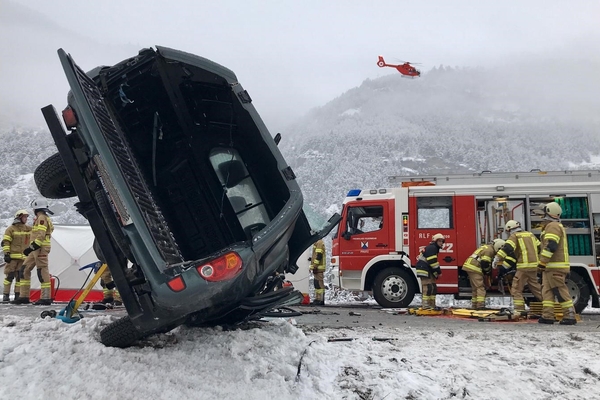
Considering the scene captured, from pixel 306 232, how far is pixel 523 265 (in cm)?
525

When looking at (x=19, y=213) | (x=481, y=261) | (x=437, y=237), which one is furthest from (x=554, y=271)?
(x=19, y=213)

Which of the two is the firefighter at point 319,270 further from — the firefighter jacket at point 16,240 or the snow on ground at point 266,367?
the snow on ground at point 266,367

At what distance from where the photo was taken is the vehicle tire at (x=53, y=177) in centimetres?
427

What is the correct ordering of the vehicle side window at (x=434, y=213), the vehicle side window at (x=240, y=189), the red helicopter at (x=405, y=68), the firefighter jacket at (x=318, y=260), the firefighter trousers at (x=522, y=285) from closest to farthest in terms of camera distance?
the vehicle side window at (x=240, y=189)
the firefighter trousers at (x=522, y=285)
the vehicle side window at (x=434, y=213)
the firefighter jacket at (x=318, y=260)
the red helicopter at (x=405, y=68)

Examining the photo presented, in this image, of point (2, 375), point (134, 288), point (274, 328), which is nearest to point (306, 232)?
point (274, 328)

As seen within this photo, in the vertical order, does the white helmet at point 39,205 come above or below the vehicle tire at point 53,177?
above

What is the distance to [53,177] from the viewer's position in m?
4.33

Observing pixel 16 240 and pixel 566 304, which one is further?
pixel 16 240

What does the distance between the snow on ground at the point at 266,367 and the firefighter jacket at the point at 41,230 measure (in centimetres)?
500

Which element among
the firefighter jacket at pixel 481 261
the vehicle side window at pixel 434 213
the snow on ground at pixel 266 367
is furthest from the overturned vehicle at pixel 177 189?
the vehicle side window at pixel 434 213

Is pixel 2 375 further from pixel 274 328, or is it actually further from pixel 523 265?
pixel 523 265

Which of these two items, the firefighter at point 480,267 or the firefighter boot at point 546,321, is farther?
the firefighter at point 480,267

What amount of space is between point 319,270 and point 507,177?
4623mm

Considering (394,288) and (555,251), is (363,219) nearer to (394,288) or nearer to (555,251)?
(394,288)
